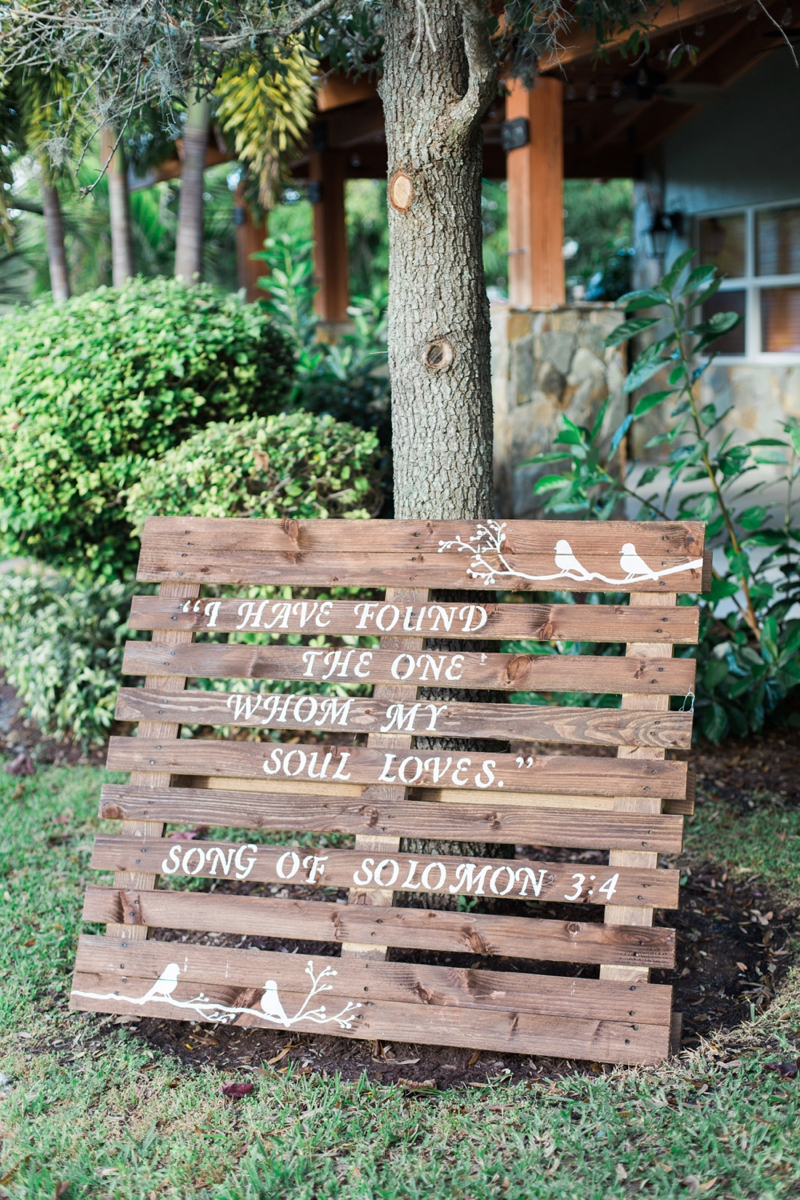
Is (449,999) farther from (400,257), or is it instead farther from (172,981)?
(400,257)

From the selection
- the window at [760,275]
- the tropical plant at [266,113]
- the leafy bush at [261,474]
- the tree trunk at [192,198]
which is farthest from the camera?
the window at [760,275]

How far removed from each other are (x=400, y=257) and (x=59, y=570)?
3.33 m

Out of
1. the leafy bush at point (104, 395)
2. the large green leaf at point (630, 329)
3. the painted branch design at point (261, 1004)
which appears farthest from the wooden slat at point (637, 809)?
the leafy bush at point (104, 395)

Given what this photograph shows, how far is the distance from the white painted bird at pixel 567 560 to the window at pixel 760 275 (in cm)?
693

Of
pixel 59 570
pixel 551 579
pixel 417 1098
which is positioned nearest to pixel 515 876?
pixel 417 1098

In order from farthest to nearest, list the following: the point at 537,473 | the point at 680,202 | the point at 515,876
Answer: the point at 680,202, the point at 537,473, the point at 515,876

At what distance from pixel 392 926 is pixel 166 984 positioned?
669 millimetres

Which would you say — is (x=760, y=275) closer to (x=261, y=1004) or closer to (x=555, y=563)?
(x=555, y=563)

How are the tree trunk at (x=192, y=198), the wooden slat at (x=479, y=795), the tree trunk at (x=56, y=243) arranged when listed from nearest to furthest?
1. the wooden slat at (x=479, y=795)
2. the tree trunk at (x=192, y=198)
3. the tree trunk at (x=56, y=243)

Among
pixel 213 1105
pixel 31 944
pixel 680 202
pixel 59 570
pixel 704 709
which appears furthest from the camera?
pixel 680 202

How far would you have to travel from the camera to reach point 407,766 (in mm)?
2869

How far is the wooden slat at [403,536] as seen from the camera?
2.84 meters

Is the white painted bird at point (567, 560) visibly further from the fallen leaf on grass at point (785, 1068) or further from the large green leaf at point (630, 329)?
the large green leaf at point (630, 329)

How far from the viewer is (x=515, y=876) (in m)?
2.75
